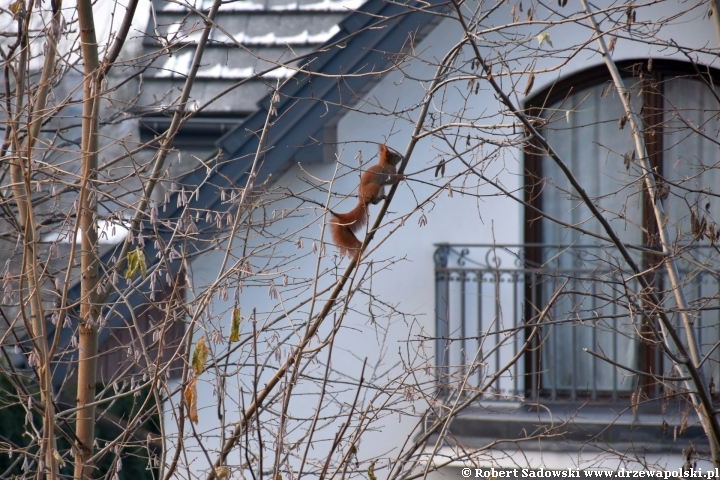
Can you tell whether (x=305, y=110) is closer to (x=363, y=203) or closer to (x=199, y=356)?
(x=363, y=203)

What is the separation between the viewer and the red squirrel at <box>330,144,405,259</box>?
3.65m

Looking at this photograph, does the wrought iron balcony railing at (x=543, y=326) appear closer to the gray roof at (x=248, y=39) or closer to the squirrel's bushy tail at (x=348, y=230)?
the squirrel's bushy tail at (x=348, y=230)

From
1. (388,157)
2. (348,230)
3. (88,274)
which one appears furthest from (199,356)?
(388,157)

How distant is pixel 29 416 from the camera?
2779 mm

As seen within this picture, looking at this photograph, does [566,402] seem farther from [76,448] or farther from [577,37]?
[76,448]

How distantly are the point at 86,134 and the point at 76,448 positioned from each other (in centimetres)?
123

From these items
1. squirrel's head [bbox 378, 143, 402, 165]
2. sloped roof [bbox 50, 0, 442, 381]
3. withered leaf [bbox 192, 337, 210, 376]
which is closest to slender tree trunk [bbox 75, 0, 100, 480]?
withered leaf [bbox 192, 337, 210, 376]

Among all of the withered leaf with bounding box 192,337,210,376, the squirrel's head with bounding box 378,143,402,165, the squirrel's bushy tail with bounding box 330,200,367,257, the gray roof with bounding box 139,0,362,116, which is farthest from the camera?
the gray roof with bounding box 139,0,362,116

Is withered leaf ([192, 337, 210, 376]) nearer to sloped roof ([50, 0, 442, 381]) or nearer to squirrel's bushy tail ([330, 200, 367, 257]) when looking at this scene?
squirrel's bushy tail ([330, 200, 367, 257])

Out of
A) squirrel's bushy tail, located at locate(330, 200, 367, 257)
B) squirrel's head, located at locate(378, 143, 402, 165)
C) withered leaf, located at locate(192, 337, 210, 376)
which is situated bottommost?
withered leaf, located at locate(192, 337, 210, 376)

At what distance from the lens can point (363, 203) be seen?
377cm

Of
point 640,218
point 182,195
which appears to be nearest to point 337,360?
point 640,218

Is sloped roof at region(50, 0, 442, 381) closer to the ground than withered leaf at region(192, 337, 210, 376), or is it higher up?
higher up

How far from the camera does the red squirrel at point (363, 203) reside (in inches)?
144
